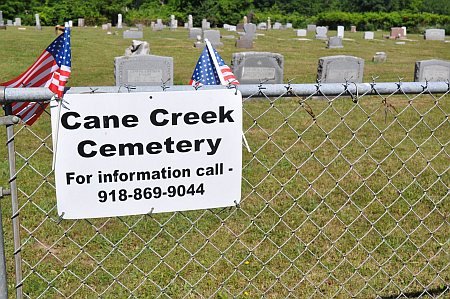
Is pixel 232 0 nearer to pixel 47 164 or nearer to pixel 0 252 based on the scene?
pixel 47 164

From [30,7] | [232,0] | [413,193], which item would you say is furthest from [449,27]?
[413,193]

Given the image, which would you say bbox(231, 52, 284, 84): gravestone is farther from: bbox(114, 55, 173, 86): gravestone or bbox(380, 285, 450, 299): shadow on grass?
bbox(380, 285, 450, 299): shadow on grass

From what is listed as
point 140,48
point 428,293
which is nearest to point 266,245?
point 428,293

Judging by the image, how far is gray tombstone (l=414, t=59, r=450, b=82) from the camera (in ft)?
40.9

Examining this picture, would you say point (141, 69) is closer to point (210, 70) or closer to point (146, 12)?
point (210, 70)

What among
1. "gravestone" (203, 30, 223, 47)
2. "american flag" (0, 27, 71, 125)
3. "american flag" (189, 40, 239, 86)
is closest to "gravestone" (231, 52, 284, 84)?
"american flag" (189, 40, 239, 86)

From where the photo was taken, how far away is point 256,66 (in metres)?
11.6

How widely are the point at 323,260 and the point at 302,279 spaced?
522 mm

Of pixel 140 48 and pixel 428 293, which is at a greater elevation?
pixel 140 48

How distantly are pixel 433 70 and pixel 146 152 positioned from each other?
11656mm

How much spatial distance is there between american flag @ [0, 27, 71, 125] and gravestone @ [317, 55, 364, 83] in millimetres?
9834

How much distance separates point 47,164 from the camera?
652 cm

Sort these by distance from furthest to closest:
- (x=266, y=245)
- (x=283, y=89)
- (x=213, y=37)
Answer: (x=213, y=37) → (x=266, y=245) → (x=283, y=89)

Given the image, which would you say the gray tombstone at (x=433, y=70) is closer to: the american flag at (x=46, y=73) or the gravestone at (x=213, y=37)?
the american flag at (x=46, y=73)
